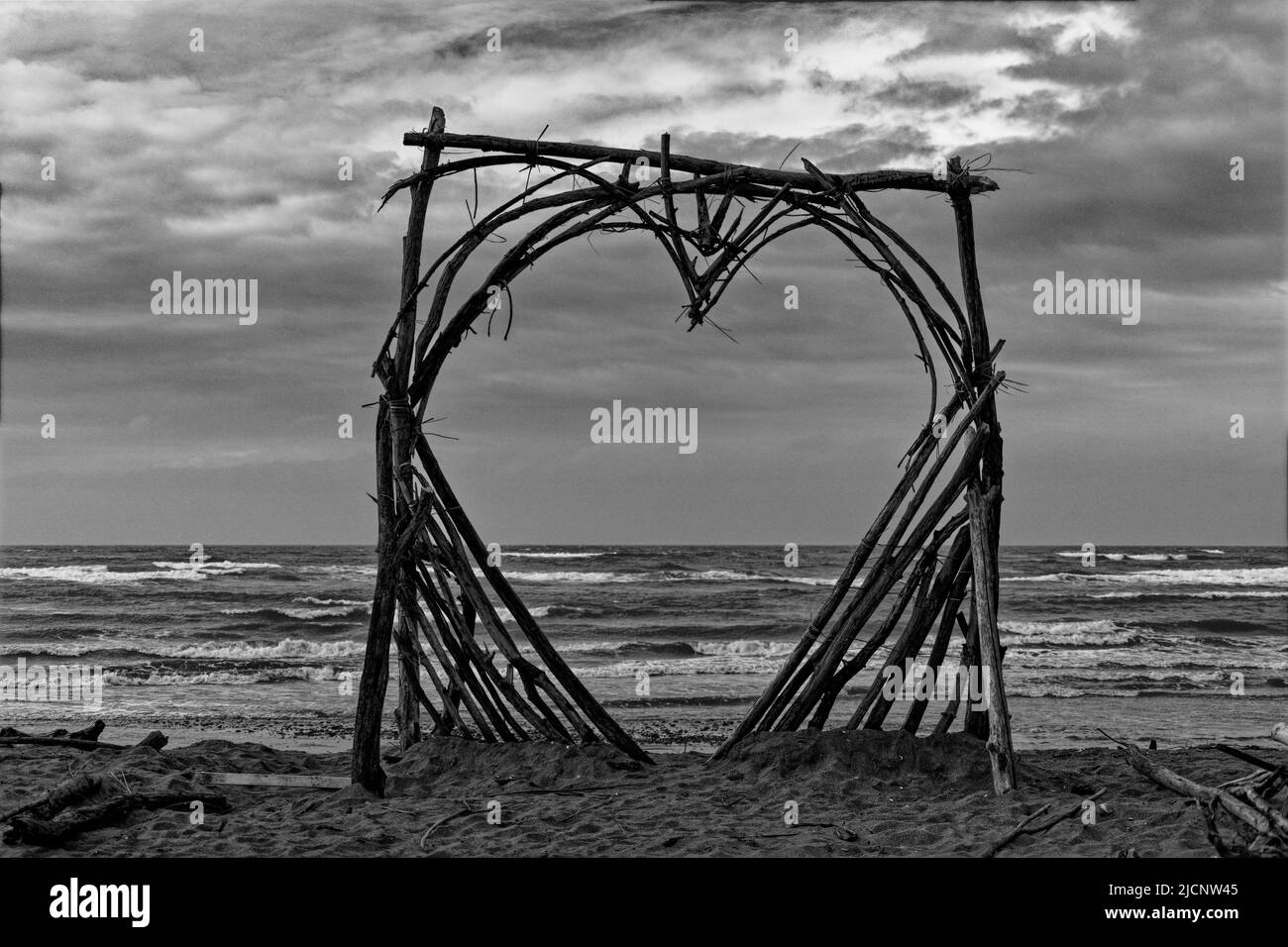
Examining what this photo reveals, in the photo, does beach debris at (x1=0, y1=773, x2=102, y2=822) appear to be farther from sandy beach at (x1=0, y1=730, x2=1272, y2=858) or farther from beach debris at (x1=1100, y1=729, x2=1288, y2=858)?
beach debris at (x1=1100, y1=729, x2=1288, y2=858)

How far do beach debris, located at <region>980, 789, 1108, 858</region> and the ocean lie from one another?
14.4ft

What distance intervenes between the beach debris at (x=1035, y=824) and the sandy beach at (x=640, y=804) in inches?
1.7

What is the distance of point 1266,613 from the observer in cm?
2194

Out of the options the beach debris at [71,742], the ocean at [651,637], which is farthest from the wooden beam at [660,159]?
→ the ocean at [651,637]

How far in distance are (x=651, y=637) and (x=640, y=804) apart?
13.0 m

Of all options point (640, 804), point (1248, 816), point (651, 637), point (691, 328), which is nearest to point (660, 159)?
point (691, 328)

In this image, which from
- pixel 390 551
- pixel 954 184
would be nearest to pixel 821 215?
pixel 954 184

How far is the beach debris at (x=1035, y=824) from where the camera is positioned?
437 centimetres

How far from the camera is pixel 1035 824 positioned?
15.3 ft

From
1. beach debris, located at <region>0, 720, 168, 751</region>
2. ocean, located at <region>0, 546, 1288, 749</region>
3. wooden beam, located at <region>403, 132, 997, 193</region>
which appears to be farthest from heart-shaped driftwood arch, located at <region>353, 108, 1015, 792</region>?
ocean, located at <region>0, 546, 1288, 749</region>

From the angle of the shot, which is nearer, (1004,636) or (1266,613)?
(1004,636)

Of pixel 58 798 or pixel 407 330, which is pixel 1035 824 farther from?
pixel 58 798

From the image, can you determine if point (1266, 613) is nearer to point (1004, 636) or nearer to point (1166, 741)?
point (1004, 636)
